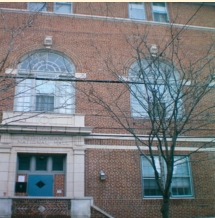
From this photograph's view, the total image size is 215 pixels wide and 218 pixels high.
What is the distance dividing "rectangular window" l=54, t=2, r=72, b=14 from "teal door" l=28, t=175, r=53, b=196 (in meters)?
9.47

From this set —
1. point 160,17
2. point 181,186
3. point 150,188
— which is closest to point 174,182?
point 181,186

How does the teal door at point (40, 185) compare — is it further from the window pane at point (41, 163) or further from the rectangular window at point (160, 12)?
the rectangular window at point (160, 12)

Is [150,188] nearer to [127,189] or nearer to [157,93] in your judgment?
[127,189]

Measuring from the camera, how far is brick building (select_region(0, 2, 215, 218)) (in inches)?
540

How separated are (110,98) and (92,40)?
3.50 metres

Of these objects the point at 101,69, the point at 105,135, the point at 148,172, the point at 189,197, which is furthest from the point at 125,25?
the point at 189,197

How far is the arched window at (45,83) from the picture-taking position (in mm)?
15336

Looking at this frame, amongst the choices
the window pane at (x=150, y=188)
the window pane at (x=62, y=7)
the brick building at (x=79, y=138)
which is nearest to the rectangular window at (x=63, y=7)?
the window pane at (x=62, y=7)

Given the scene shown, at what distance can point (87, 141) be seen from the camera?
14.8 m

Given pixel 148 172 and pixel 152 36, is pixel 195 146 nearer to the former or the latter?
pixel 148 172

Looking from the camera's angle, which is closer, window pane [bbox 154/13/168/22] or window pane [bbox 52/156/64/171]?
window pane [bbox 52/156/64/171]

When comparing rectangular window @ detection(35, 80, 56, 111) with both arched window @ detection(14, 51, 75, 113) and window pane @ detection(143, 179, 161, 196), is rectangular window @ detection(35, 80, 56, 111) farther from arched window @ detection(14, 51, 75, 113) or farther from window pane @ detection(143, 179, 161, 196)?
window pane @ detection(143, 179, 161, 196)

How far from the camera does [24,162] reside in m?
14.6

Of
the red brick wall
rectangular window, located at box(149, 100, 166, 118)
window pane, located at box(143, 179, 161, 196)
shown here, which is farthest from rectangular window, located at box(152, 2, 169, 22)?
window pane, located at box(143, 179, 161, 196)
